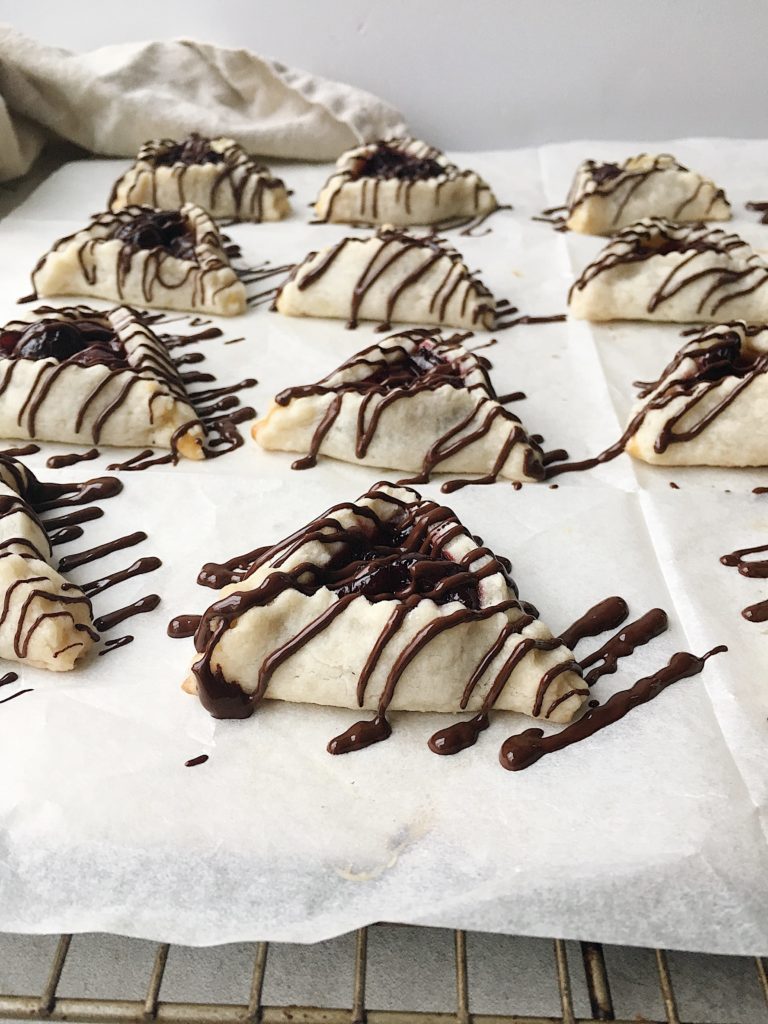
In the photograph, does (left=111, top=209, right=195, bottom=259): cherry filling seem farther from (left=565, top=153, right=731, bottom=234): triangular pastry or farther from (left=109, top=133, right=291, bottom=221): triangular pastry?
(left=565, top=153, right=731, bottom=234): triangular pastry

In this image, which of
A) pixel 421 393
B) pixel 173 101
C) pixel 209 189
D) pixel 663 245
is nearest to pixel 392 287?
pixel 421 393

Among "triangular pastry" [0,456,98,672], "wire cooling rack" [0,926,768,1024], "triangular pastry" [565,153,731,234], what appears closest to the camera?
"wire cooling rack" [0,926,768,1024]

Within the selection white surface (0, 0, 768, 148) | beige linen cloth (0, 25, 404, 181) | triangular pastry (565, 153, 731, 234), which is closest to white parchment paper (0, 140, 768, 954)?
triangular pastry (565, 153, 731, 234)

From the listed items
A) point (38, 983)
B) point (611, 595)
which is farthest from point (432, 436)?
point (38, 983)

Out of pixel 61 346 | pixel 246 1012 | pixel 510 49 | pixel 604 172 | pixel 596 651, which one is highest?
pixel 510 49

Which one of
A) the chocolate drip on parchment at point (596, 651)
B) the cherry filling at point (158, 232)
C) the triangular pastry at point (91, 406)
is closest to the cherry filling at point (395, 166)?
the cherry filling at point (158, 232)

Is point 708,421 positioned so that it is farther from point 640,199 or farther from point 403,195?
point 403,195

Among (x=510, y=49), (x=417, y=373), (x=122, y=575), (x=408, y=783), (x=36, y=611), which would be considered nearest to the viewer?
(x=408, y=783)

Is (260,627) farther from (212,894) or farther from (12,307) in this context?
(12,307)
